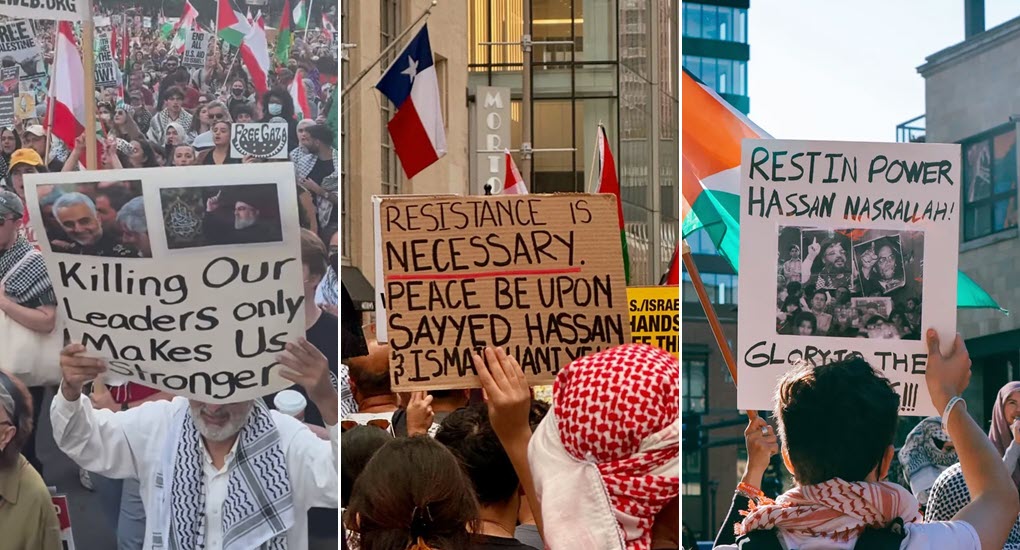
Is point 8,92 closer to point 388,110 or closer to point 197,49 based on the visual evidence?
point 197,49

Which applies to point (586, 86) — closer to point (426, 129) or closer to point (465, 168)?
point (465, 168)

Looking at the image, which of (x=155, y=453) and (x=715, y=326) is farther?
(x=715, y=326)

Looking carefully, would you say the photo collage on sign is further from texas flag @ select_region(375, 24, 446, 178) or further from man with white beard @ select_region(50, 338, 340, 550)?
texas flag @ select_region(375, 24, 446, 178)

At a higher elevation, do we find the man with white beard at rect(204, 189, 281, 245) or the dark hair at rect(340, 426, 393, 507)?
the man with white beard at rect(204, 189, 281, 245)

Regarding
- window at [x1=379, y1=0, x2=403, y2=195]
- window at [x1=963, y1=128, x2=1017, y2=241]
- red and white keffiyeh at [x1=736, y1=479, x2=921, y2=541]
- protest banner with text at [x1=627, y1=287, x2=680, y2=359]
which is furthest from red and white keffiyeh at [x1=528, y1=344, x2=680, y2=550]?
window at [x1=379, y1=0, x2=403, y2=195]

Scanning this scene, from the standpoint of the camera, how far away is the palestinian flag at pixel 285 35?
4.14m

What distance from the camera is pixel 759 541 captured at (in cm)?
417

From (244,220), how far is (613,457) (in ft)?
4.18

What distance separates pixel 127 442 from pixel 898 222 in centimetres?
225

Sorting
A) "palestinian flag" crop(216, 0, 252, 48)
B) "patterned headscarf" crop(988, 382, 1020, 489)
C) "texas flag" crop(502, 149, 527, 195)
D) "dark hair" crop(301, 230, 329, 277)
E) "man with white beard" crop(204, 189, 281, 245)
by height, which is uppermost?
"palestinian flag" crop(216, 0, 252, 48)

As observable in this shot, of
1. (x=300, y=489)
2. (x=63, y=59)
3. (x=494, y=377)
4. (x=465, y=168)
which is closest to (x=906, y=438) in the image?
(x=494, y=377)

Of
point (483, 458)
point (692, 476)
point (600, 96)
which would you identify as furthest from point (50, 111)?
point (600, 96)

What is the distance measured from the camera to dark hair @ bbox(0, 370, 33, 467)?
435 centimetres

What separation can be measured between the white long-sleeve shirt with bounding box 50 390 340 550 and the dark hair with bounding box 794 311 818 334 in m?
1.31
